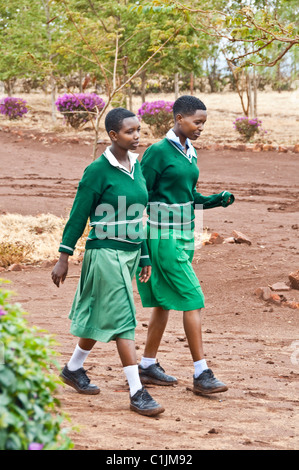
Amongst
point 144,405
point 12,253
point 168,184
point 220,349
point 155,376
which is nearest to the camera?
point 144,405

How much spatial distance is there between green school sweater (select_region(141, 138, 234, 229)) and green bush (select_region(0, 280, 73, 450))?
7.24 ft

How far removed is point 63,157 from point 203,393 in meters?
14.5

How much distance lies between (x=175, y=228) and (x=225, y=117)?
75.9ft

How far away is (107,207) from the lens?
4.02m

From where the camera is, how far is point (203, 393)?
436 cm

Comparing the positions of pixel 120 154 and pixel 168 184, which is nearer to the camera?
pixel 120 154

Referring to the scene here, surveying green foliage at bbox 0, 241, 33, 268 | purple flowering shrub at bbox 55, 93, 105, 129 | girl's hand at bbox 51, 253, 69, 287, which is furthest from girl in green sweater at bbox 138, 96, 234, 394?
purple flowering shrub at bbox 55, 93, 105, 129

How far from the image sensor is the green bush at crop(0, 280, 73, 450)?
6.90 feet

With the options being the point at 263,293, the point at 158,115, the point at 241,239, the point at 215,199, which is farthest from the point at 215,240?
the point at 158,115

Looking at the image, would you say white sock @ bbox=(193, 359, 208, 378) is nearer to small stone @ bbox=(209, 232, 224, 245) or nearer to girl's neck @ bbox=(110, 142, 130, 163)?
girl's neck @ bbox=(110, 142, 130, 163)

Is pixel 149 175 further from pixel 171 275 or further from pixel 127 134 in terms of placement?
pixel 171 275

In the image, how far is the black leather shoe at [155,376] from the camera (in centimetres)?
462

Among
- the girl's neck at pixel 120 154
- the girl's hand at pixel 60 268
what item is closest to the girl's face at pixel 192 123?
the girl's neck at pixel 120 154
